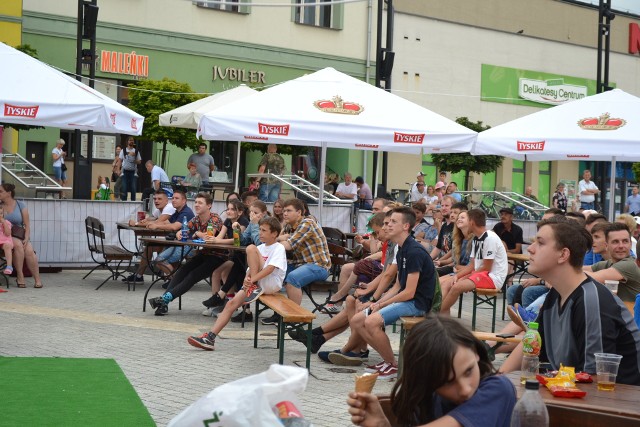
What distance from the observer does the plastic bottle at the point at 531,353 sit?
5.03 metres

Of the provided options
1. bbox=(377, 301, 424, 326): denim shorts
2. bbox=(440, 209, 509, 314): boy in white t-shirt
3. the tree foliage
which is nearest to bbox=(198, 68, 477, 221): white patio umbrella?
bbox=(440, 209, 509, 314): boy in white t-shirt

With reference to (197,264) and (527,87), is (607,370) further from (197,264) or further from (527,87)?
(527,87)

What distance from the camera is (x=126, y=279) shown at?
16.4 metres

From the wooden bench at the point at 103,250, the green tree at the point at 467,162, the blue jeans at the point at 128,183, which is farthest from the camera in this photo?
the green tree at the point at 467,162

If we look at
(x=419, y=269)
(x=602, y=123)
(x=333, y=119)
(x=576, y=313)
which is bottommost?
(x=419, y=269)

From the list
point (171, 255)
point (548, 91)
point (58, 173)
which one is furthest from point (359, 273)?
point (548, 91)

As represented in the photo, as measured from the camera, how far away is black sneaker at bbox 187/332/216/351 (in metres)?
10.5

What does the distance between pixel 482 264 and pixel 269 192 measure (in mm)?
11399

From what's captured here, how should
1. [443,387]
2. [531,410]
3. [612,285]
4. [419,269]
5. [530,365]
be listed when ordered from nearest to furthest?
[443,387] → [531,410] → [530,365] → [612,285] → [419,269]

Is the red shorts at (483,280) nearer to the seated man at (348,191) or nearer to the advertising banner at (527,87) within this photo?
the seated man at (348,191)

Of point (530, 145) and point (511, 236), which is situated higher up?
point (530, 145)

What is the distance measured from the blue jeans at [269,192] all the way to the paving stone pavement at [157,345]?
7.64m

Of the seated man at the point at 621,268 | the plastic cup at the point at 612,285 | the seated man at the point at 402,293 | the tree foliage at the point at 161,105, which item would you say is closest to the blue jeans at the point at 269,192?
the tree foliage at the point at 161,105

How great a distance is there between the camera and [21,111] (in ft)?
46.4
